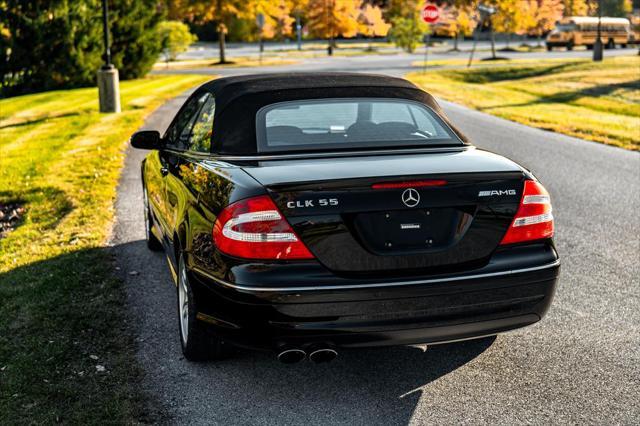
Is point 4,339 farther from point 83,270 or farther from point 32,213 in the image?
point 32,213

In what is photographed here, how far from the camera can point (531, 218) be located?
4.14 meters

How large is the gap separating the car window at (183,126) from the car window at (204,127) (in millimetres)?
118

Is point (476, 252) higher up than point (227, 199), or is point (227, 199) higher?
point (227, 199)

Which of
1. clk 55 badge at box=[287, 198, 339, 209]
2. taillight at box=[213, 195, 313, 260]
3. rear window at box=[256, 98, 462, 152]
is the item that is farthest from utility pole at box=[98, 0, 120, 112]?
clk 55 badge at box=[287, 198, 339, 209]

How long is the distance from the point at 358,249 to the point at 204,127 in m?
1.74

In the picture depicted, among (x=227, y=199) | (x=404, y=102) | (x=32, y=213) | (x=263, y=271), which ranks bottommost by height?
(x=32, y=213)

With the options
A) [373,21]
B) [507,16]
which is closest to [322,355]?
[507,16]

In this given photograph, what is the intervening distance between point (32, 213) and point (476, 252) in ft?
21.8

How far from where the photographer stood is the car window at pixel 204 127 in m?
4.92

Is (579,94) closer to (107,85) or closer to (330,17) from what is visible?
(107,85)

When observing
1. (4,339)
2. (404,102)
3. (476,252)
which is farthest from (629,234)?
(4,339)

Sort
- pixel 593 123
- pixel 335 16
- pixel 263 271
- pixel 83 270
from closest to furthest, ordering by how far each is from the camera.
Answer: pixel 263 271 < pixel 83 270 < pixel 593 123 < pixel 335 16

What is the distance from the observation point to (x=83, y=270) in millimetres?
6613

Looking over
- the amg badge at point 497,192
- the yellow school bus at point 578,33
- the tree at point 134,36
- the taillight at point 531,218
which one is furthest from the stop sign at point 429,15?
the amg badge at point 497,192
